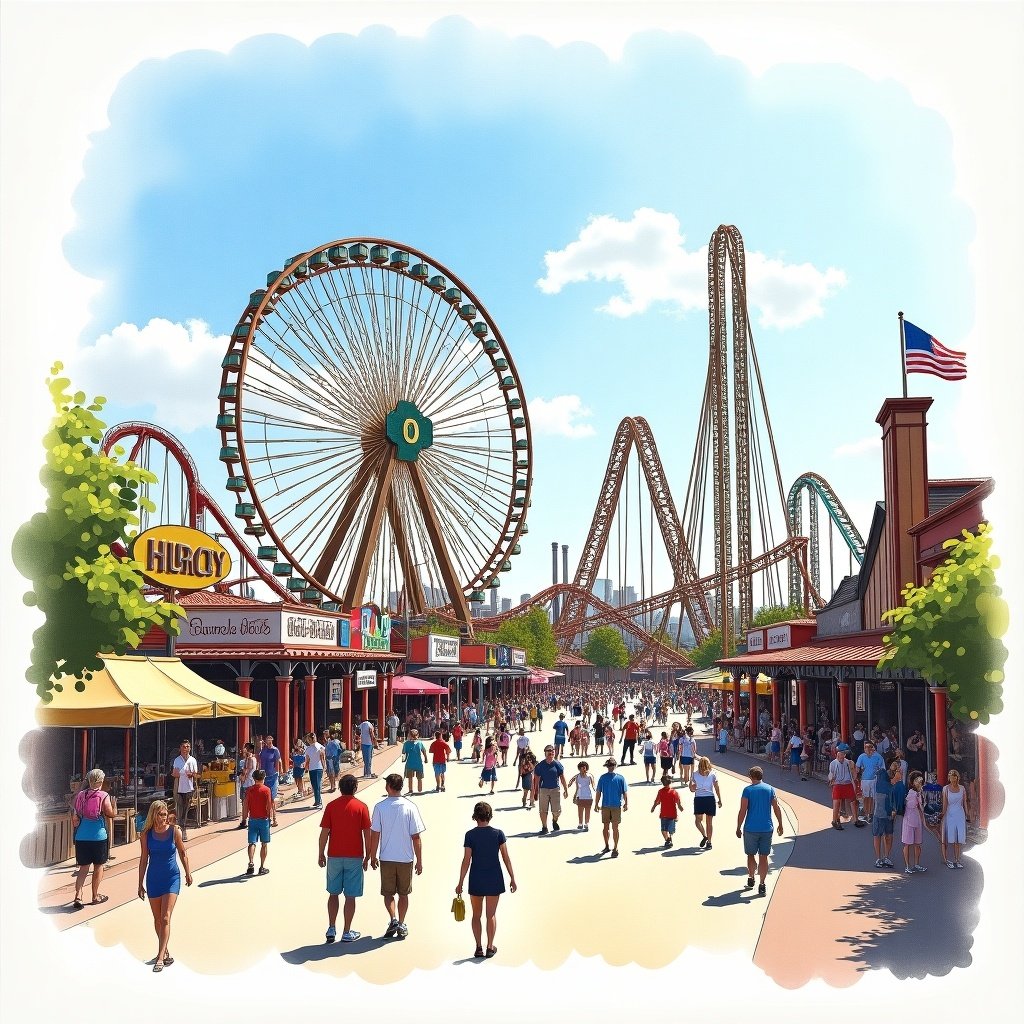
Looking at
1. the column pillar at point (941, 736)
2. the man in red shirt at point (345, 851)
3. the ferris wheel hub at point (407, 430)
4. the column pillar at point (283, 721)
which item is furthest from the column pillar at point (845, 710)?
the ferris wheel hub at point (407, 430)

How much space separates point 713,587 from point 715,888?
2672 inches

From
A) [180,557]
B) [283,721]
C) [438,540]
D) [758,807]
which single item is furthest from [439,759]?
[438,540]

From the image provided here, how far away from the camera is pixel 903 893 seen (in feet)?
38.3

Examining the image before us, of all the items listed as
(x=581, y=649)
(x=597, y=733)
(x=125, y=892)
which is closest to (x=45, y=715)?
(x=125, y=892)

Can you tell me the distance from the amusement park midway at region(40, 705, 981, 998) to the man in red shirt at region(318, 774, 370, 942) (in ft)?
1.11

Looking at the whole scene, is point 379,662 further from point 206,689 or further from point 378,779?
point 206,689

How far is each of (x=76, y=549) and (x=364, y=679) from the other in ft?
63.7

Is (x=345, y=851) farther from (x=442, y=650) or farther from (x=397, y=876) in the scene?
(x=442, y=650)

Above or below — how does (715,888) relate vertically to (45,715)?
below

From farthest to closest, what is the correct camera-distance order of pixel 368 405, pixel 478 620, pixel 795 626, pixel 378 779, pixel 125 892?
pixel 478 620 < pixel 368 405 < pixel 795 626 < pixel 378 779 < pixel 125 892

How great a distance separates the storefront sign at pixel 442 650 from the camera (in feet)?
140

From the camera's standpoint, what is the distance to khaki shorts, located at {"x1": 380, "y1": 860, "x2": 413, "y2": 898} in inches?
376

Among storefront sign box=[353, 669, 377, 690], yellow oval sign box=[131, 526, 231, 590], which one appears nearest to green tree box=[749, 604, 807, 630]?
storefront sign box=[353, 669, 377, 690]

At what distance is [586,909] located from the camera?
428 inches
